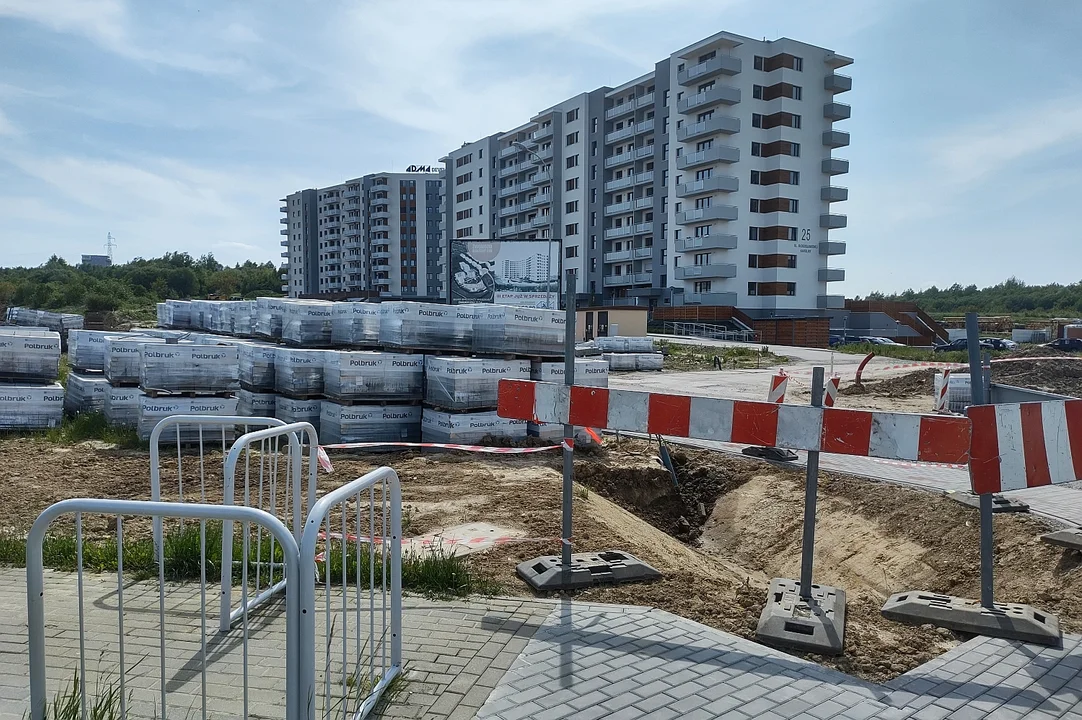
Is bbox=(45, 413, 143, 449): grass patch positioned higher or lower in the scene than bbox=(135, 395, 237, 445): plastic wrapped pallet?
lower

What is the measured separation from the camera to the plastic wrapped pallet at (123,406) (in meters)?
11.7

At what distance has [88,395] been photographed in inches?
506

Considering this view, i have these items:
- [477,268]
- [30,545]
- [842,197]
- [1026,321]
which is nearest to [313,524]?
[30,545]

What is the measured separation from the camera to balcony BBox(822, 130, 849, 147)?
66.6 m

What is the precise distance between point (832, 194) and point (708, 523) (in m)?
64.4

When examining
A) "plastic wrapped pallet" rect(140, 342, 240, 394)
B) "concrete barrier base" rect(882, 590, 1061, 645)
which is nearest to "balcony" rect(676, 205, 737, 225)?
"plastic wrapped pallet" rect(140, 342, 240, 394)

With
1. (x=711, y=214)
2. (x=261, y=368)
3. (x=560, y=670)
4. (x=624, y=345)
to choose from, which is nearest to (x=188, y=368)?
(x=261, y=368)

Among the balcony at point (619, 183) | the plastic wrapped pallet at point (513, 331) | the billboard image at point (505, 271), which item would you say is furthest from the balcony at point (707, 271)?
the plastic wrapped pallet at point (513, 331)

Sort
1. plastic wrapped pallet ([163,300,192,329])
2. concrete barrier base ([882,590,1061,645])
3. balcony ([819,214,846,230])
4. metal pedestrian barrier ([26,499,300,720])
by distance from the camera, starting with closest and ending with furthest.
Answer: metal pedestrian barrier ([26,499,300,720]), concrete barrier base ([882,590,1061,645]), plastic wrapped pallet ([163,300,192,329]), balcony ([819,214,846,230])

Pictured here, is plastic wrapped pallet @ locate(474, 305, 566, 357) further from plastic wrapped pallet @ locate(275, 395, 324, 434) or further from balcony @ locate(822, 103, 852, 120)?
balcony @ locate(822, 103, 852, 120)

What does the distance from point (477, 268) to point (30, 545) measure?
3518cm

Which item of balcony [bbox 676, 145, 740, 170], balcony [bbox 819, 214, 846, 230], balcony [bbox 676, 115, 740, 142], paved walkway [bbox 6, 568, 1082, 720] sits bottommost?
paved walkway [bbox 6, 568, 1082, 720]

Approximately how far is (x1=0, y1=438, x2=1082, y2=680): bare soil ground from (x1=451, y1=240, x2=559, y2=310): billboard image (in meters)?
25.1

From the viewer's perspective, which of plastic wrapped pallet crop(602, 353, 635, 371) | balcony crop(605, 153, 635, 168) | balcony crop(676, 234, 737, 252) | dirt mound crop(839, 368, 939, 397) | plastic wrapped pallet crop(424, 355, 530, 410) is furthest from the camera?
balcony crop(605, 153, 635, 168)
